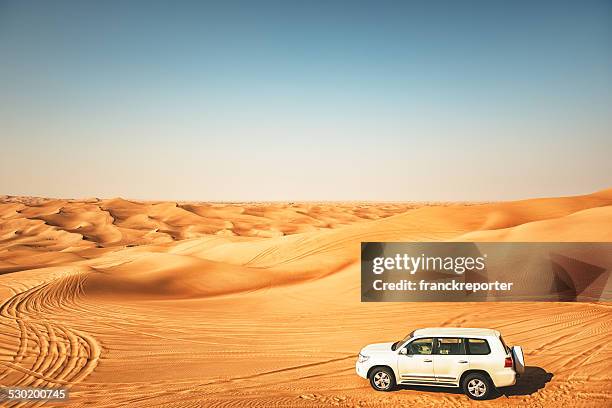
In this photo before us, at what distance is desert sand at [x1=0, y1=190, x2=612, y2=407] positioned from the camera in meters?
9.36

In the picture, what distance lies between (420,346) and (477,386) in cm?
117

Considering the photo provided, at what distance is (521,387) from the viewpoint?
9359mm

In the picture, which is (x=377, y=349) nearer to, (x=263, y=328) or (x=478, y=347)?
(x=478, y=347)

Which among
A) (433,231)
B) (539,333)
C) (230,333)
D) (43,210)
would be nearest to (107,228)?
(43,210)

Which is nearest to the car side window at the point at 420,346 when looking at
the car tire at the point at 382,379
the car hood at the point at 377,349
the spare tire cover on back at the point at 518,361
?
the car hood at the point at 377,349

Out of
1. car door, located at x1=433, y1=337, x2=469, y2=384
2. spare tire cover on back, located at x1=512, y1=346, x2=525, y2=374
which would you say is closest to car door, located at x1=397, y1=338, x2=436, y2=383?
car door, located at x1=433, y1=337, x2=469, y2=384

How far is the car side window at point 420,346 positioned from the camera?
29.7ft

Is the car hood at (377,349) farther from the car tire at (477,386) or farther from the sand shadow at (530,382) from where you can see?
the sand shadow at (530,382)

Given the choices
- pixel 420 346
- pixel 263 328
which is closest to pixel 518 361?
pixel 420 346

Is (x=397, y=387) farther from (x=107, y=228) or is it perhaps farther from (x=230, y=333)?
(x=107, y=228)

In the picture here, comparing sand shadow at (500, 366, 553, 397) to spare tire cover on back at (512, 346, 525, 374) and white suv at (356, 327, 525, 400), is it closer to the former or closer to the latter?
spare tire cover on back at (512, 346, 525, 374)

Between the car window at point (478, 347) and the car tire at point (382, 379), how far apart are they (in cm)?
153

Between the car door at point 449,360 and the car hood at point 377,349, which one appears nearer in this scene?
the car door at point 449,360

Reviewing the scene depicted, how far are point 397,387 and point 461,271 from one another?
985cm
